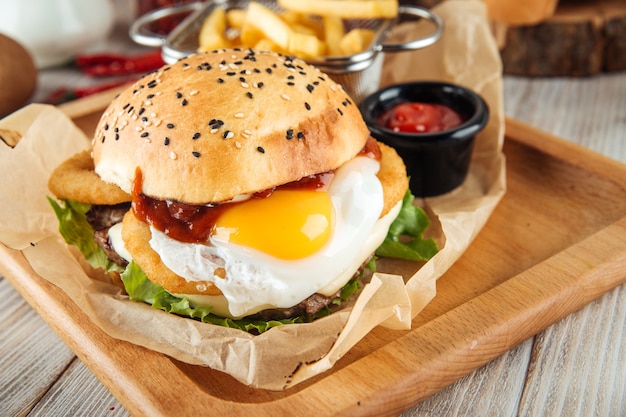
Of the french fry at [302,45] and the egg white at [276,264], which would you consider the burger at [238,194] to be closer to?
the egg white at [276,264]

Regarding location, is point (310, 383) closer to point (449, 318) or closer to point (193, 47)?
point (449, 318)

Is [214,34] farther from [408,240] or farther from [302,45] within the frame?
[408,240]

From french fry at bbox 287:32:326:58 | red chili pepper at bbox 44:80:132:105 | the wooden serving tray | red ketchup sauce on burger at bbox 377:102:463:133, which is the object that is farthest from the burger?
red chili pepper at bbox 44:80:132:105

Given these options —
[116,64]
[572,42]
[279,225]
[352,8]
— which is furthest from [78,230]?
[572,42]

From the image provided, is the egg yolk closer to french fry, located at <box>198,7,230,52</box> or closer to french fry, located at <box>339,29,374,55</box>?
french fry, located at <box>339,29,374,55</box>

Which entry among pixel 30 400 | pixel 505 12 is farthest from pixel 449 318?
pixel 505 12

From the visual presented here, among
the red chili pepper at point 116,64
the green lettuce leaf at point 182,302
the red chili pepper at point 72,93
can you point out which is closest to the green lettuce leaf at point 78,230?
the green lettuce leaf at point 182,302

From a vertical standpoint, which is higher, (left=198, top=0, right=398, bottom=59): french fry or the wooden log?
(left=198, top=0, right=398, bottom=59): french fry
